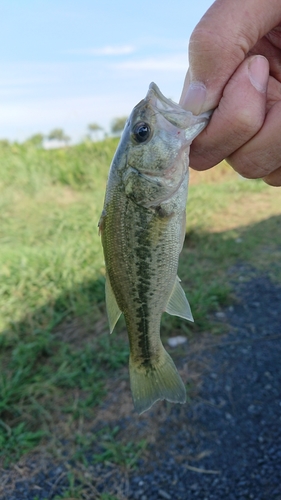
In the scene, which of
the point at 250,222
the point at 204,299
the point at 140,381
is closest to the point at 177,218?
the point at 140,381

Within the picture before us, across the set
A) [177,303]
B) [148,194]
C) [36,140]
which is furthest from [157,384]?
[36,140]

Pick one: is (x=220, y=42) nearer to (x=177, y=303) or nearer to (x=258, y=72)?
(x=258, y=72)

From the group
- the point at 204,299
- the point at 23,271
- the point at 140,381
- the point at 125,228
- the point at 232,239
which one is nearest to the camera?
the point at 125,228

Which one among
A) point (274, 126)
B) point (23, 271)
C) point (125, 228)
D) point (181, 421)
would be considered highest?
point (274, 126)

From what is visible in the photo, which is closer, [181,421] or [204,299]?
[181,421]

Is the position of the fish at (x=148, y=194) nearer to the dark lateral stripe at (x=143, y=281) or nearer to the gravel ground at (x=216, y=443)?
the dark lateral stripe at (x=143, y=281)

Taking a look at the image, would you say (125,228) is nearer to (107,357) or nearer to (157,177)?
(157,177)

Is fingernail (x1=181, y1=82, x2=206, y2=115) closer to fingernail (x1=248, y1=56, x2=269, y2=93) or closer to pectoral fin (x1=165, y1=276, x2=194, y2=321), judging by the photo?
fingernail (x1=248, y1=56, x2=269, y2=93)
